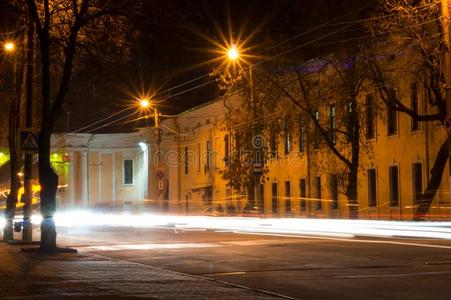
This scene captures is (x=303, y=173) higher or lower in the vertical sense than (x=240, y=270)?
higher

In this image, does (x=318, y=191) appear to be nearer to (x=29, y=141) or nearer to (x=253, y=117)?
(x=253, y=117)

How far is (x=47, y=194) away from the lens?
62.0ft

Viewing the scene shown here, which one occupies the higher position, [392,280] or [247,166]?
[247,166]

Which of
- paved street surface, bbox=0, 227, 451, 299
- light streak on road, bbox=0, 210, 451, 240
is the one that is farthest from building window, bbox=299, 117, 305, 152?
paved street surface, bbox=0, 227, 451, 299

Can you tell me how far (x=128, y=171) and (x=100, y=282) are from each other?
60966 mm

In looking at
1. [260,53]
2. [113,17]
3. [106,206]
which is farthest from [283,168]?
[113,17]

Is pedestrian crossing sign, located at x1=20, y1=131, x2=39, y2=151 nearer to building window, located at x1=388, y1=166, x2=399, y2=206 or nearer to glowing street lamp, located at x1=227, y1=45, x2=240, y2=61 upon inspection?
glowing street lamp, located at x1=227, y1=45, x2=240, y2=61

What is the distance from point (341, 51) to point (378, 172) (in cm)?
719

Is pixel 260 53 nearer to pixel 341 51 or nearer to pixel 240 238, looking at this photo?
pixel 341 51

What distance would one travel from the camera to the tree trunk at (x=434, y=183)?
29.9m

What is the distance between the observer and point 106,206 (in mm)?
62031

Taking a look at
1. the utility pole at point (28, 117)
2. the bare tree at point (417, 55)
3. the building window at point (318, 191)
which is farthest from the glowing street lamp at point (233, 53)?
the building window at point (318, 191)

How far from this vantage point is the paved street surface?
11148 mm

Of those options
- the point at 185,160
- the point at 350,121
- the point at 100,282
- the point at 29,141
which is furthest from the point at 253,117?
the point at 185,160
